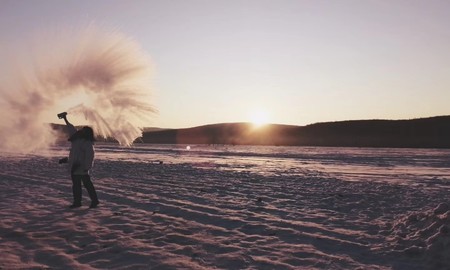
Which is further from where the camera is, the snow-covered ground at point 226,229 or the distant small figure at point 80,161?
the distant small figure at point 80,161

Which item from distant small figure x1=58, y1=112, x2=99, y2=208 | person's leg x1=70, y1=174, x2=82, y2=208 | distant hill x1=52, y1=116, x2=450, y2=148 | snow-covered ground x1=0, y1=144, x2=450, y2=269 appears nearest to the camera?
snow-covered ground x1=0, y1=144, x2=450, y2=269

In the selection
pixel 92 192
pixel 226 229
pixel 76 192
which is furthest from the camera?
pixel 92 192

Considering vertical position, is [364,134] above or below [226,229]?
above

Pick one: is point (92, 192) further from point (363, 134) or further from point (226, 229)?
point (363, 134)

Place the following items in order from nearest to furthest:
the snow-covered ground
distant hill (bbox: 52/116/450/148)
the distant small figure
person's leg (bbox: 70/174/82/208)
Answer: the snow-covered ground, person's leg (bbox: 70/174/82/208), the distant small figure, distant hill (bbox: 52/116/450/148)

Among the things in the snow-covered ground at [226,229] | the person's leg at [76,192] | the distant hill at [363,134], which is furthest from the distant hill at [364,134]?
the person's leg at [76,192]

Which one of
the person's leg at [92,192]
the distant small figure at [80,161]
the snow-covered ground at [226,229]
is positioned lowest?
the snow-covered ground at [226,229]

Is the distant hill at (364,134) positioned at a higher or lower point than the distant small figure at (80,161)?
higher

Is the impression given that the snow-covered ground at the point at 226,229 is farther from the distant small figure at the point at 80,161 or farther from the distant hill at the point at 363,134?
the distant hill at the point at 363,134

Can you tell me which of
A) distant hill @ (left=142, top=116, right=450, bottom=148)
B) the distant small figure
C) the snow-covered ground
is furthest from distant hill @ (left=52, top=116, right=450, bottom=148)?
the distant small figure

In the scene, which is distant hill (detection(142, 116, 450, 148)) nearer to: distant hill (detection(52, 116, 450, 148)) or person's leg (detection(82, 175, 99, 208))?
distant hill (detection(52, 116, 450, 148))

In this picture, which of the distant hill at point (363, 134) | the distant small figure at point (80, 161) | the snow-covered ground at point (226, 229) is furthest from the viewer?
the distant hill at point (363, 134)

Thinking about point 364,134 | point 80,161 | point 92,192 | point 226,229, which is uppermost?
point 364,134

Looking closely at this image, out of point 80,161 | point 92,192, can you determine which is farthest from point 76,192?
point 80,161
